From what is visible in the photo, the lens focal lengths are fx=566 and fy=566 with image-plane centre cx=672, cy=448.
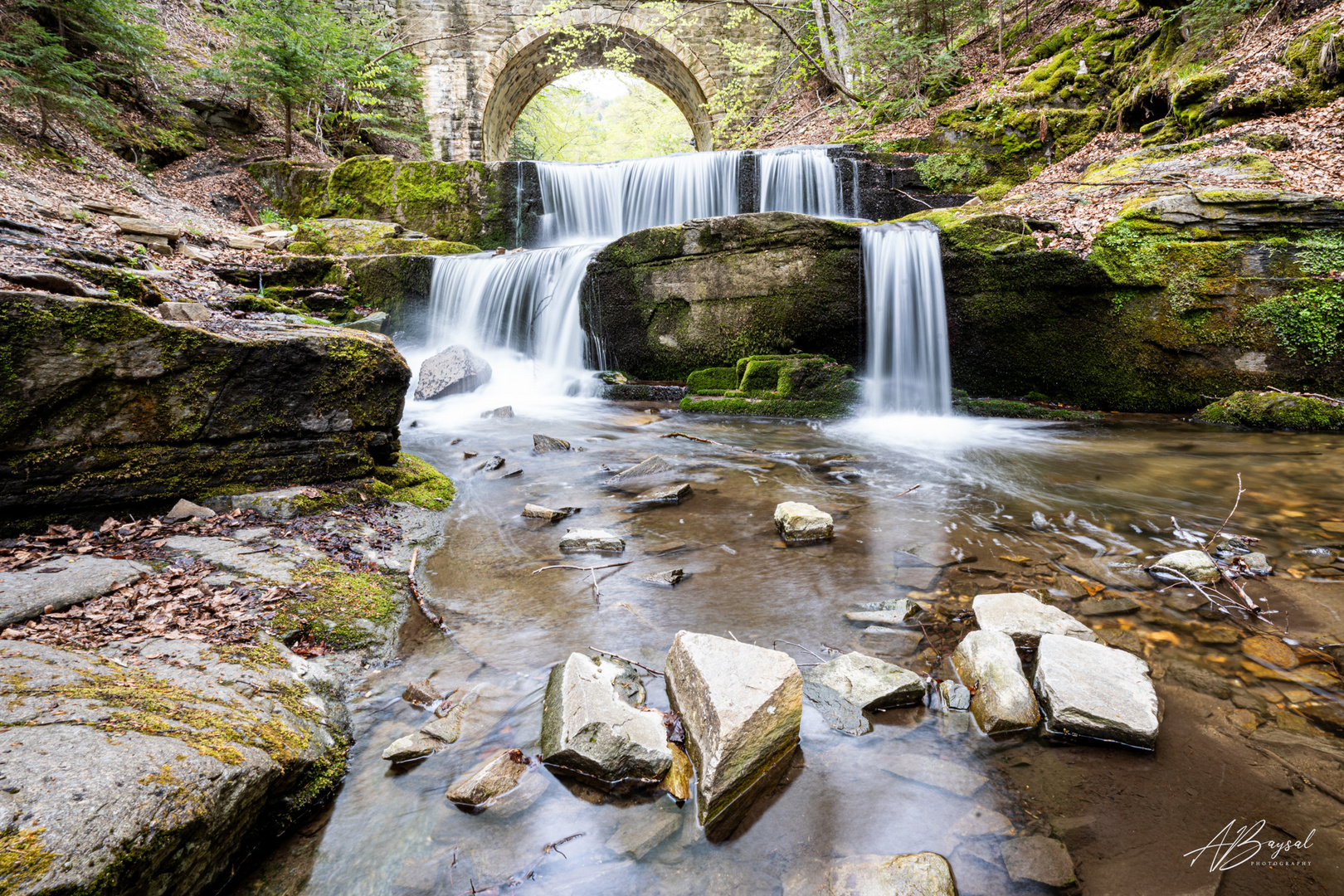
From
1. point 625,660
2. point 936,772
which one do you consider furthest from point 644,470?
point 936,772

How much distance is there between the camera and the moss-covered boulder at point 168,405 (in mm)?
2611

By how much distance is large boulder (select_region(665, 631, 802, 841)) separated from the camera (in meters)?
1.59

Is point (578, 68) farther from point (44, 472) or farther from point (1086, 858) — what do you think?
point (1086, 858)

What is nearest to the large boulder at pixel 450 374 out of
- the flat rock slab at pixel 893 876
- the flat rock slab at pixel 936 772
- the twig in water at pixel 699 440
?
the twig in water at pixel 699 440

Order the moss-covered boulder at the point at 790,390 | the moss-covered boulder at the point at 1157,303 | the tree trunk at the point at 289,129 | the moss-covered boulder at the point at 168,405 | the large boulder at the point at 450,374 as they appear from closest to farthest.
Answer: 1. the moss-covered boulder at the point at 168,405
2. the moss-covered boulder at the point at 1157,303
3. the moss-covered boulder at the point at 790,390
4. the large boulder at the point at 450,374
5. the tree trunk at the point at 289,129

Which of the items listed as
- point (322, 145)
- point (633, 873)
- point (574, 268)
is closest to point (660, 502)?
point (633, 873)

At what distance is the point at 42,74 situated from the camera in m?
8.82

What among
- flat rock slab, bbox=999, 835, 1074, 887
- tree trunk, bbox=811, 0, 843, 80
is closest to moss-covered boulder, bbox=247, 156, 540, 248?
tree trunk, bbox=811, 0, 843, 80

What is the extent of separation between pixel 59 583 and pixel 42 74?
39.0 feet

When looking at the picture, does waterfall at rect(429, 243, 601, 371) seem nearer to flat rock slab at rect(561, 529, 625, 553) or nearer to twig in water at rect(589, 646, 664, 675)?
flat rock slab at rect(561, 529, 625, 553)

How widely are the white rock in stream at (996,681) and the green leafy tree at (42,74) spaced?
1360 cm

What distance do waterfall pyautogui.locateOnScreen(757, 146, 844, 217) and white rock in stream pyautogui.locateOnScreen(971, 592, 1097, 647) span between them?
9.43 m

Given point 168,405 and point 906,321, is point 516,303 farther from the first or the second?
point 168,405

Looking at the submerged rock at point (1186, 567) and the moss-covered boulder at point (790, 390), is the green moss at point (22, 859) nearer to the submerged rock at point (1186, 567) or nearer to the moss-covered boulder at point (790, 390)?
the submerged rock at point (1186, 567)
